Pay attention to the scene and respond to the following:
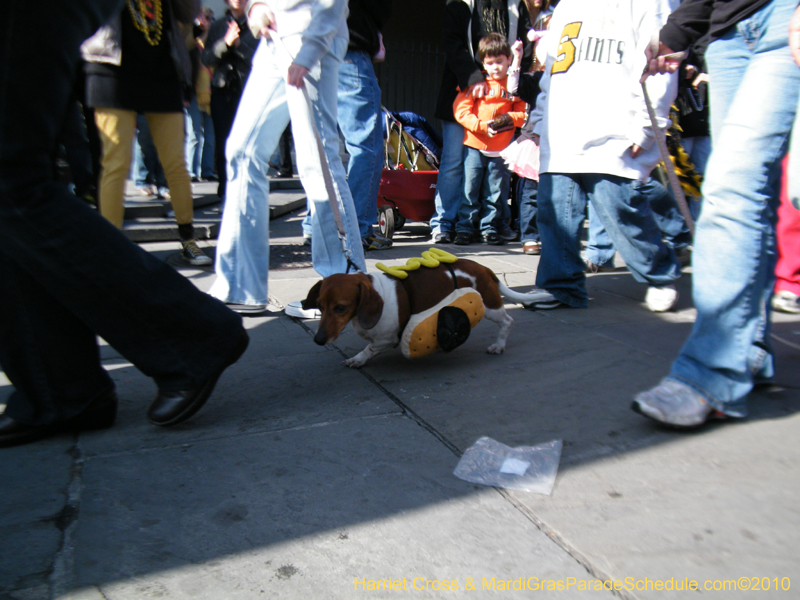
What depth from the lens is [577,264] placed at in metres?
3.77

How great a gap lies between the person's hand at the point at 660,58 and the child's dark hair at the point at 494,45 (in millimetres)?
2996

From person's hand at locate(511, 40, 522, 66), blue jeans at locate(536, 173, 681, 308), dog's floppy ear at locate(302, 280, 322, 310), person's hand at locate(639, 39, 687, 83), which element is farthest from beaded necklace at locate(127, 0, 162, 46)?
person's hand at locate(511, 40, 522, 66)

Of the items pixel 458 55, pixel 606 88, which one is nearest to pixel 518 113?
pixel 458 55

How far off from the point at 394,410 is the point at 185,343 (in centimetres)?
78

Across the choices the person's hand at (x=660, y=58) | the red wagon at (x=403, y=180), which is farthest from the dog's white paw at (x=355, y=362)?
the red wagon at (x=403, y=180)

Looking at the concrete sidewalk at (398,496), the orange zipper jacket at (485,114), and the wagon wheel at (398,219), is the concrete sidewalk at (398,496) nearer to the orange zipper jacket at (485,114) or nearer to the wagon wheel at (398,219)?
the orange zipper jacket at (485,114)

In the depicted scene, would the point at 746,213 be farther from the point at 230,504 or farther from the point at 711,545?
the point at 230,504

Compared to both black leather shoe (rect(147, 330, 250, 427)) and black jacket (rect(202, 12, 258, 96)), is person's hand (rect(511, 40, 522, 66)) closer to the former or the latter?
black jacket (rect(202, 12, 258, 96))

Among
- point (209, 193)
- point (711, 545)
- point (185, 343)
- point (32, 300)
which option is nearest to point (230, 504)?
point (185, 343)

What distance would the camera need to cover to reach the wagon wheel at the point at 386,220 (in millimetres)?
6039

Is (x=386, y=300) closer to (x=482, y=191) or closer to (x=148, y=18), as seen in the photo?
(x=148, y=18)

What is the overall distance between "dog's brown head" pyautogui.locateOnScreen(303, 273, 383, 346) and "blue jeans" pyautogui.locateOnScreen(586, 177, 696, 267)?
1.94 meters

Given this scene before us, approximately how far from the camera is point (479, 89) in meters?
5.70

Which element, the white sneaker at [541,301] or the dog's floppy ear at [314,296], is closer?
the dog's floppy ear at [314,296]
